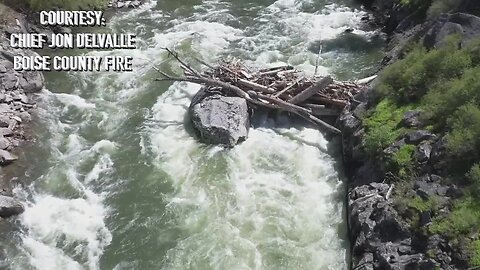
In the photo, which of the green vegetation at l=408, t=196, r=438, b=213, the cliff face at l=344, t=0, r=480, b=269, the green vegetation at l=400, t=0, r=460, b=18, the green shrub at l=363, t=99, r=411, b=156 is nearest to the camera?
the cliff face at l=344, t=0, r=480, b=269

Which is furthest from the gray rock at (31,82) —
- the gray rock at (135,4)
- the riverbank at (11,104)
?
the gray rock at (135,4)

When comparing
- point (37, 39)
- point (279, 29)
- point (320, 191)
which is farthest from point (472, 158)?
point (37, 39)

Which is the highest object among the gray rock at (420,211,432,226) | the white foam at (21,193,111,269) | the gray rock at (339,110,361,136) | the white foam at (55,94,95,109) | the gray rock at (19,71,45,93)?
the gray rock at (420,211,432,226)

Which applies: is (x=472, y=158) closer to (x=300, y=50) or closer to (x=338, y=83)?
(x=338, y=83)

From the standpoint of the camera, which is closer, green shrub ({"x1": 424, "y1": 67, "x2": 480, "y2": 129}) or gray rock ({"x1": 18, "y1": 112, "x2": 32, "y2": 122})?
green shrub ({"x1": 424, "y1": 67, "x2": 480, "y2": 129})

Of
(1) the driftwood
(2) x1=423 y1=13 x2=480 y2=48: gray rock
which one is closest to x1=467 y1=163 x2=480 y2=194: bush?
(2) x1=423 y1=13 x2=480 y2=48: gray rock

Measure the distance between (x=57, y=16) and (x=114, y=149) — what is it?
34.7 ft

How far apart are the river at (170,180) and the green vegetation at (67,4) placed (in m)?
4.02

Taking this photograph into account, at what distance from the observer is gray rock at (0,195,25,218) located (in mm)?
15062

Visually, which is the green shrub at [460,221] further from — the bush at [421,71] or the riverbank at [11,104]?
the riverbank at [11,104]

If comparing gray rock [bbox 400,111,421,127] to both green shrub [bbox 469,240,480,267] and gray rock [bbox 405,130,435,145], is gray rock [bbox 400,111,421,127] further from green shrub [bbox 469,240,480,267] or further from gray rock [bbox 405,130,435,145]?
green shrub [bbox 469,240,480,267]

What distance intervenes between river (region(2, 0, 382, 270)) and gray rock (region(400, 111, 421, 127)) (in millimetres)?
2542

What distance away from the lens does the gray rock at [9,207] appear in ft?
49.4

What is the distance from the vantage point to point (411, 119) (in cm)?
1565
